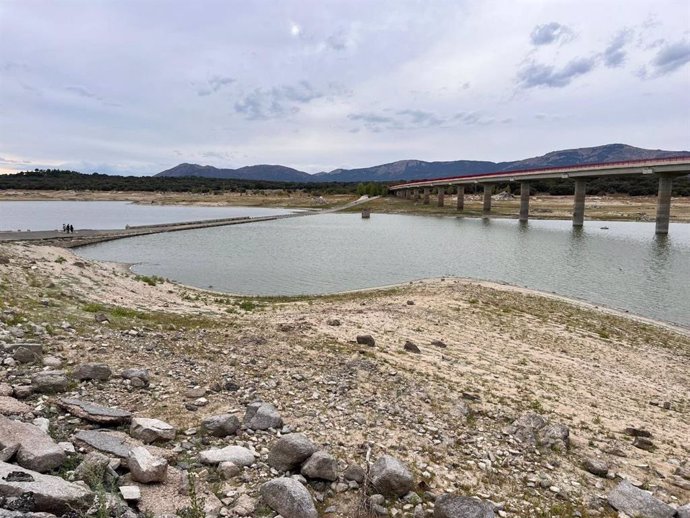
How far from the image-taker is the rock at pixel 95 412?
661 cm

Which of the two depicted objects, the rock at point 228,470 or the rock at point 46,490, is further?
the rock at point 228,470

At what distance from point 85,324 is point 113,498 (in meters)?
8.09

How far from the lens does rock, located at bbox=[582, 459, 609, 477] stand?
23.8 feet

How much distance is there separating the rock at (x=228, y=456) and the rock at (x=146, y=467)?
665 mm

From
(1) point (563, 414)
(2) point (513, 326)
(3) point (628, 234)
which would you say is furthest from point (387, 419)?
(3) point (628, 234)

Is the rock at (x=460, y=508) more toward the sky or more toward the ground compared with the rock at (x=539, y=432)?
more toward the sky

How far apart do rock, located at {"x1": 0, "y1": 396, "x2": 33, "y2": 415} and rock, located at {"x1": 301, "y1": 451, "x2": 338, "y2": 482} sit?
424 cm

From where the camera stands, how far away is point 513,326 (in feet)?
59.1

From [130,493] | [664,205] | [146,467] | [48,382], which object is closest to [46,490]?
[130,493]

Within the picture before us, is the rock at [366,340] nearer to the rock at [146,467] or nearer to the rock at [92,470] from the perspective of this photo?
the rock at [146,467]

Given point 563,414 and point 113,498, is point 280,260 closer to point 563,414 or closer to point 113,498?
point 563,414

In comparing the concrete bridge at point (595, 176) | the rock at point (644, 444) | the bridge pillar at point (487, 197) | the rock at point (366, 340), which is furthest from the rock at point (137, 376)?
the bridge pillar at point (487, 197)

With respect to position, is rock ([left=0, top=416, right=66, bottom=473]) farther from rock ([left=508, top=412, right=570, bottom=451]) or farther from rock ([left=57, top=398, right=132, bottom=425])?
rock ([left=508, top=412, right=570, bottom=451])

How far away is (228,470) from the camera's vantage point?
584cm
